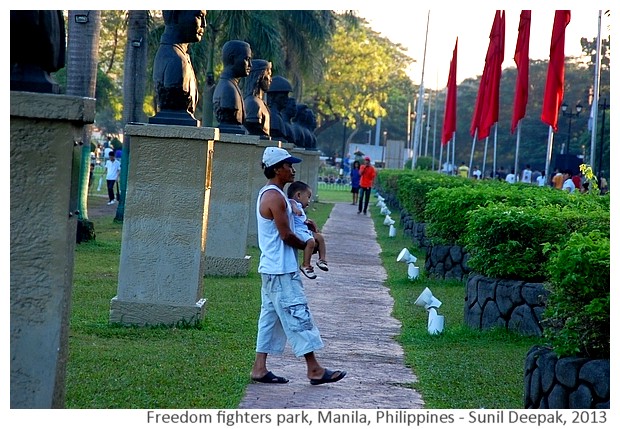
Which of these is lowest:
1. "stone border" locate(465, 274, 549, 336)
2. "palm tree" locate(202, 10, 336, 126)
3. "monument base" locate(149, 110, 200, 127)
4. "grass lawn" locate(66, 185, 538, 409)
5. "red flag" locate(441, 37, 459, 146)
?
"grass lawn" locate(66, 185, 538, 409)

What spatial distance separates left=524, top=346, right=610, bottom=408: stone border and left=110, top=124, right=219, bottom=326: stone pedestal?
13.5ft

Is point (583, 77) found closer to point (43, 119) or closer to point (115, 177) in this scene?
point (115, 177)

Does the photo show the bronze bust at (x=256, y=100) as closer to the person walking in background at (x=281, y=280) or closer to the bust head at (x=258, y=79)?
the bust head at (x=258, y=79)

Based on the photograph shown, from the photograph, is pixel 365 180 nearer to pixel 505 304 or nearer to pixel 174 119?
pixel 505 304

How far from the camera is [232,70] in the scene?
1427cm

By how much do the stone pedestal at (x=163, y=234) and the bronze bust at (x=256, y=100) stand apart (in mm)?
7144

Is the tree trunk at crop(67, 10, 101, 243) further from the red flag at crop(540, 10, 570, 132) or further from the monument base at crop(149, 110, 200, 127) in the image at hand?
the red flag at crop(540, 10, 570, 132)

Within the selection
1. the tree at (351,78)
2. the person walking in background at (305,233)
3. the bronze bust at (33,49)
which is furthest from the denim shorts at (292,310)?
the tree at (351,78)

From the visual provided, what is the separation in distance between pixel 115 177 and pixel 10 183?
2559 centimetres

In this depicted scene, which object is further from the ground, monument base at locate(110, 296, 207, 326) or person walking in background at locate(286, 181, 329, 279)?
person walking in background at locate(286, 181, 329, 279)

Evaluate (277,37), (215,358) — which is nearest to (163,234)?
(215,358)

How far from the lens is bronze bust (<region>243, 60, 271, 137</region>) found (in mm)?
17203

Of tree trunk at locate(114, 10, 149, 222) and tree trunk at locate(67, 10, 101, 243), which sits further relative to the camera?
tree trunk at locate(114, 10, 149, 222)

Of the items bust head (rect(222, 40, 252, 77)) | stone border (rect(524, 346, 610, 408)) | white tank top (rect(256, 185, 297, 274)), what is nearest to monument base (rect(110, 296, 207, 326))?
white tank top (rect(256, 185, 297, 274))
